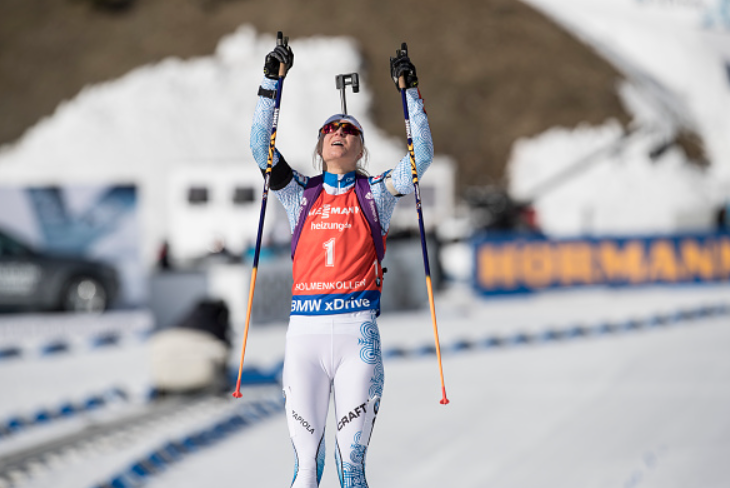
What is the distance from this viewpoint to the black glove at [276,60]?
4.20m

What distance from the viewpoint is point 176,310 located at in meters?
17.0

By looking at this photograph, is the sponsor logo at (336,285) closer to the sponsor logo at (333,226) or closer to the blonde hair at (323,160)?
the sponsor logo at (333,226)

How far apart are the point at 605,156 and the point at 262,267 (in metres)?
32.3

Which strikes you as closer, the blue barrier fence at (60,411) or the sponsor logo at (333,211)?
the sponsor logo at (333,211)

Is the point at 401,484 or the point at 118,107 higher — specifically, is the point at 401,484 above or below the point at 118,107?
below

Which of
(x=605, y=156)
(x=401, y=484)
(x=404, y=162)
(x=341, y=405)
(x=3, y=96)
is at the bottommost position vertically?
(x=401, y=484)

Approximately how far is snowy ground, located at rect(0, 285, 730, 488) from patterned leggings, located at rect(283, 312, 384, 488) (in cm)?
269

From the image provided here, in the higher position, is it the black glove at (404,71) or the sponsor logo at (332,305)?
the black glove at (404,71)

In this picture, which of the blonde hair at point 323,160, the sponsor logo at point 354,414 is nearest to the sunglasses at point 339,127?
the blonde hair at point 323,160

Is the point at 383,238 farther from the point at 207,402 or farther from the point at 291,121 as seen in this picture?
the point at 291,121

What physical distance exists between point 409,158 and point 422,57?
2311 inches

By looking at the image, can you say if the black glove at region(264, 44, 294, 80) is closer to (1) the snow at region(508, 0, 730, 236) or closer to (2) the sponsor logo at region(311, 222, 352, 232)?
(2) the sponsor logo at region(311, 222, 352, 232)

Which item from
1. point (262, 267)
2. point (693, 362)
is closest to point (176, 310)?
point (262, 267)

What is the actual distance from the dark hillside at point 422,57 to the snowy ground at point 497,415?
40.4m
